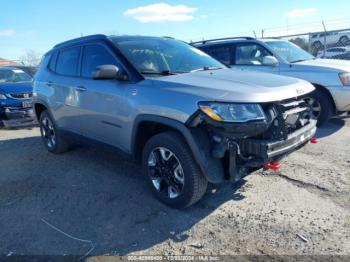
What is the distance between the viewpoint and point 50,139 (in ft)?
20.3

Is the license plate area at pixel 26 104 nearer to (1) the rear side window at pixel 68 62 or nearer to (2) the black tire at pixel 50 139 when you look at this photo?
(2) the black tire at pixel 50 139

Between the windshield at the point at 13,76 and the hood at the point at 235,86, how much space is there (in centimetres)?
753

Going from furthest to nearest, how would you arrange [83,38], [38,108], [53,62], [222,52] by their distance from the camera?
[222,52], [38,108], [53,62], [83,38]

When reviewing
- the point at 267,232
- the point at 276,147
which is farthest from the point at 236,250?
the point at 276,147

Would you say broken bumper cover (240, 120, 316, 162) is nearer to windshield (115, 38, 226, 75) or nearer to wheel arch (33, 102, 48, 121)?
windshield (115, 38, 226, 75)

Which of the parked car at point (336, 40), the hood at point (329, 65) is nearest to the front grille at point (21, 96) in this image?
the hood at point (329, 65)

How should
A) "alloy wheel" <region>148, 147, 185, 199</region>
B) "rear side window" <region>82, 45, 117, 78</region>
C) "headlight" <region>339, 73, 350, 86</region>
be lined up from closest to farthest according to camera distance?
"alloy wheel" <region>148, 147, 185, 199</region>
"rear side window" <region>82, 45, 117, 78</region>
"headlight" <region>339, 73, 350, 86</region>

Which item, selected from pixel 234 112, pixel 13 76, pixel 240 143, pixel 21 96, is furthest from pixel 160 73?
pixel 13 76

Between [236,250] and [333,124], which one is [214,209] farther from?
[333,124]

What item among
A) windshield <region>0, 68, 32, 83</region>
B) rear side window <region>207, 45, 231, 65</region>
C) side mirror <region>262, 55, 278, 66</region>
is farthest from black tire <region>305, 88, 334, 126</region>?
windshield <region>0, 68, 32, 83</region>

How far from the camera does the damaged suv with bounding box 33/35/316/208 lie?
127 inches

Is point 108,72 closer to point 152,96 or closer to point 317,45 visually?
point 152,96

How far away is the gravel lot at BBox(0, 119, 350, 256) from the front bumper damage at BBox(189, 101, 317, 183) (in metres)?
0.56

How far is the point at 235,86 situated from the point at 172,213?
1470 mm
